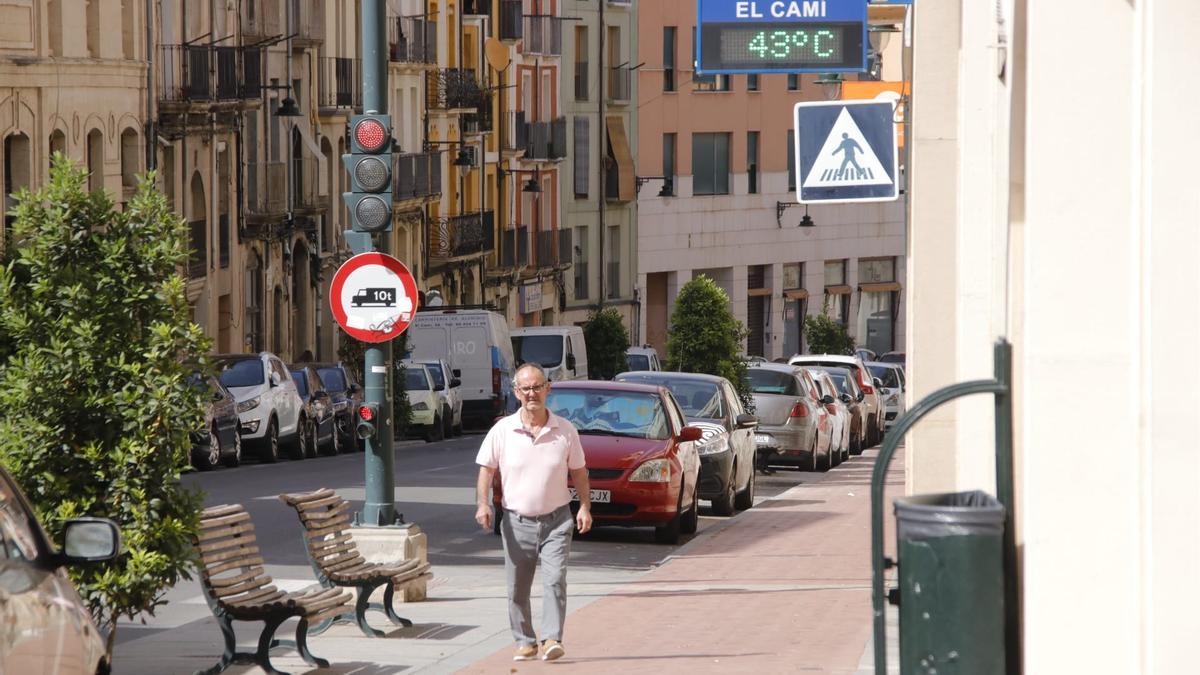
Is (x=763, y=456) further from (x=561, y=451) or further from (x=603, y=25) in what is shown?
(x=603, y=25)

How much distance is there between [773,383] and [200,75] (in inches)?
685

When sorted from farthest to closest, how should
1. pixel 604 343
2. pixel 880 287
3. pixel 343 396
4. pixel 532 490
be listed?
pixel 880 287
pixel 604 343
pixel 343 396
pixel 532 490

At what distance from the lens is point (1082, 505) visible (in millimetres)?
6719

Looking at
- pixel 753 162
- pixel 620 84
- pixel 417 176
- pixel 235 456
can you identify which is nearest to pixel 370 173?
pixel 235 456

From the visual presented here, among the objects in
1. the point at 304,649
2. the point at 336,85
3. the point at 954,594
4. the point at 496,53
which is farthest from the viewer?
the point at 496,53

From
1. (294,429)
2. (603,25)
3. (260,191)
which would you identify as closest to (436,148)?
(603,25)

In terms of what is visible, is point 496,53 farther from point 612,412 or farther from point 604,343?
point 612,412

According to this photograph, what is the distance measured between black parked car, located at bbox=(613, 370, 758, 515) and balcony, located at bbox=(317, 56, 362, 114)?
32.0 meters

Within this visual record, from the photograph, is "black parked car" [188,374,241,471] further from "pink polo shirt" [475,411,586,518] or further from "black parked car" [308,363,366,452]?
"pink polo shirt" [475,411,586,518]

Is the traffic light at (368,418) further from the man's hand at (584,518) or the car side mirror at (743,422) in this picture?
the car side mirror at (743,422)

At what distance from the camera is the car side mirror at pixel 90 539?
23.4 feet

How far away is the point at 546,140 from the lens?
72750mm

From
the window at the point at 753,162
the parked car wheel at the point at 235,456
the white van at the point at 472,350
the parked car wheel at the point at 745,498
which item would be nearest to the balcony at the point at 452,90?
the window at the point at 753,162

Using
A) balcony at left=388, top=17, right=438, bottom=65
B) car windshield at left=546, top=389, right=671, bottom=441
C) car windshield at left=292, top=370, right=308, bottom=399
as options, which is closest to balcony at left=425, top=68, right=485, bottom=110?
balcony at left=388, top=17, right=438, bottom=65
